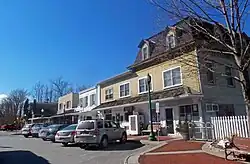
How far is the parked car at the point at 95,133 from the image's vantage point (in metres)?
16.4

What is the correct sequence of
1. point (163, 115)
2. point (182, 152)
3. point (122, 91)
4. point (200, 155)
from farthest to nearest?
point (122, 91), point (163, 115), point (182, 152), point (200, 155)

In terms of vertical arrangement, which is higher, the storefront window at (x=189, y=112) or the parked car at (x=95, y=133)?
the storefront window at (x=189, y=112)

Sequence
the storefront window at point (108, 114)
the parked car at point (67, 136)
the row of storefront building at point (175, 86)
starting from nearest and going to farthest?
the row of storefront building at point (175, 86), the parked car at point (67, 136), the storefront window at point (108, 114)

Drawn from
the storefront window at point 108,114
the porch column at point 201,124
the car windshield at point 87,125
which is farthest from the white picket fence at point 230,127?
the storefront window at point 108,114

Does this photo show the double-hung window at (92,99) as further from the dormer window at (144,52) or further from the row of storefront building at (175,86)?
the dormer window at (144,52)

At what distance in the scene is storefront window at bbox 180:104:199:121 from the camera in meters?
19.7

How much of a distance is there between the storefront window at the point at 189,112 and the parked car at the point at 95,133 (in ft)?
19.7

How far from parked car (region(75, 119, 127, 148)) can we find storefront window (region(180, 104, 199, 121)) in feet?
19.7

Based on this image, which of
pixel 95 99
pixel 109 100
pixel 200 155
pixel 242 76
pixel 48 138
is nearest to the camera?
pixel 242 76

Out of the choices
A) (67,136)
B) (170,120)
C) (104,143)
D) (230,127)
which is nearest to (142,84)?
(170,120)

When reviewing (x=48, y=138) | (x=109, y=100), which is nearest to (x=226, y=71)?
(x=109, y=100)

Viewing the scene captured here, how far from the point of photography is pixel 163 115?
22.4m

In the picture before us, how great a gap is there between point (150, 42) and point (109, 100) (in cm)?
950

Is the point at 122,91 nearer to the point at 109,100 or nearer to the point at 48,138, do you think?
the point at 109,100
